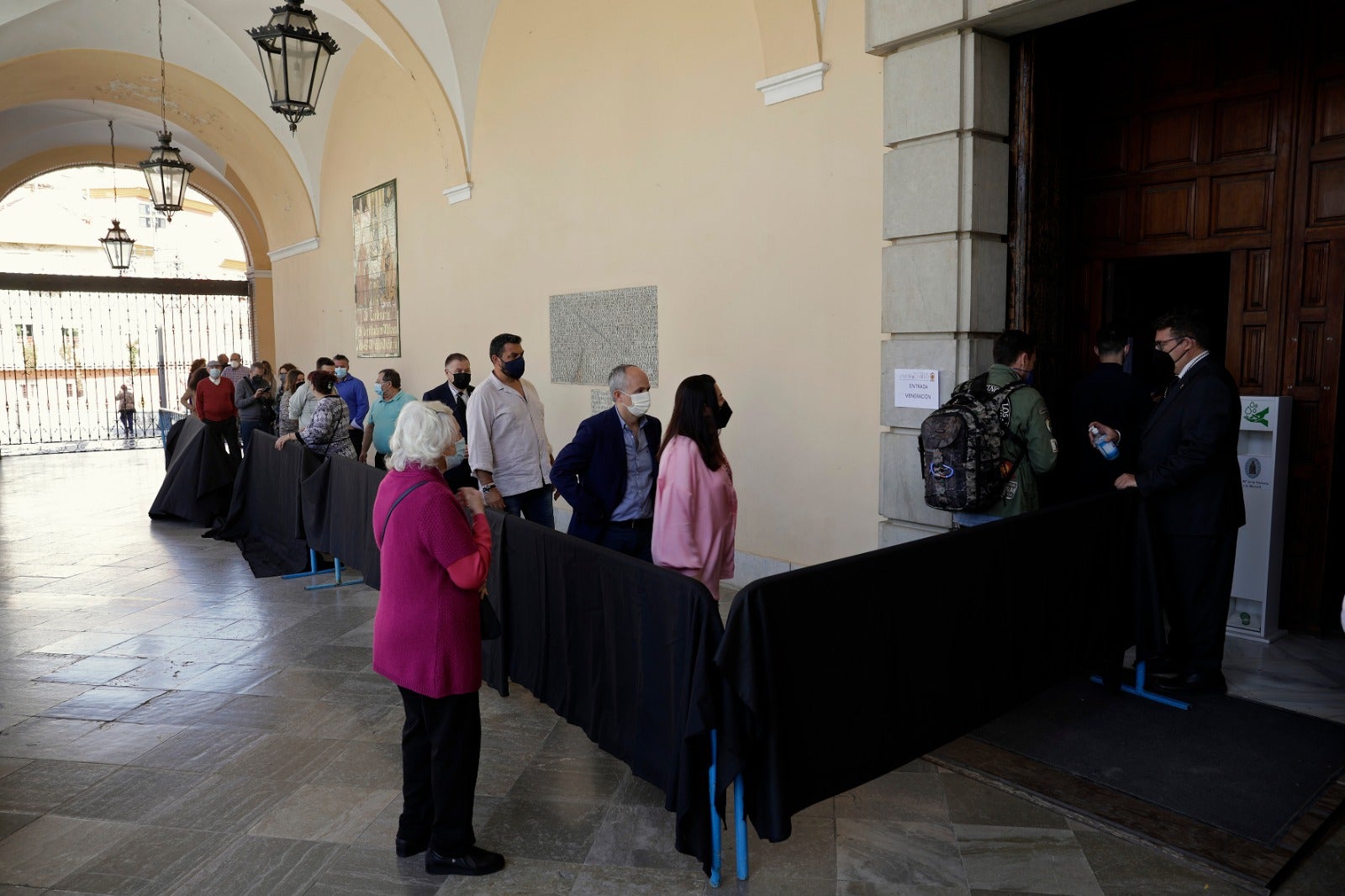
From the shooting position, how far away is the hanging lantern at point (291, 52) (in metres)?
5.53

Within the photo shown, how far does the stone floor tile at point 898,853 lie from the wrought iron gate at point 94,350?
1374 centimetres

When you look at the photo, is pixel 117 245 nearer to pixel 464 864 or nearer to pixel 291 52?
pixel 291 52

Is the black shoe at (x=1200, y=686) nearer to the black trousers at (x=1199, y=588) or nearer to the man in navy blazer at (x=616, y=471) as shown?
the black trousers at (x=1199, y=588)

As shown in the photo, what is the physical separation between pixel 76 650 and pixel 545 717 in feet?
10.3

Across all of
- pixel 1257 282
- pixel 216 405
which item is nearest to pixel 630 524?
pixel 1257 282

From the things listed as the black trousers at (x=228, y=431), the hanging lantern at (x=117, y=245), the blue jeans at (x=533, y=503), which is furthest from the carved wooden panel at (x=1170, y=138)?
the hanging lantern at (x=117, y=245)

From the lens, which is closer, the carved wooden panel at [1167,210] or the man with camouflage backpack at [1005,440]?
the man with camouflage backpack at [1005,440]

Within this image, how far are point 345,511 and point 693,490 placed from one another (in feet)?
11.0

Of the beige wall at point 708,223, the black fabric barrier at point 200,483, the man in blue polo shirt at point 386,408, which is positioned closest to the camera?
the beige wall at point 708,223

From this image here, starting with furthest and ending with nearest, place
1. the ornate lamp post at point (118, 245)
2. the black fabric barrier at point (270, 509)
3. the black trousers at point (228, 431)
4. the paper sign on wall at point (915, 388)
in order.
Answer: the ornate lamp post at point (118, 245) < the black trousers at point (228, 431) < the black fabric barrier at point (270, 509) < the paper sign on wall at point (915, 388)

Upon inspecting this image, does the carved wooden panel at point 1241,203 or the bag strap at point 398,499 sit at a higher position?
the carved wooden panel at point 1241,203

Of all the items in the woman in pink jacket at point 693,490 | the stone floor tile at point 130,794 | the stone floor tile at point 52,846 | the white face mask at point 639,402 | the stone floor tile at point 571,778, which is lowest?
the stone floor tile at point 52,846

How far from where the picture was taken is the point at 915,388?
495 centimetres

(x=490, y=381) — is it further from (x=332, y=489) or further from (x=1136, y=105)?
(x=1136, y=105)
